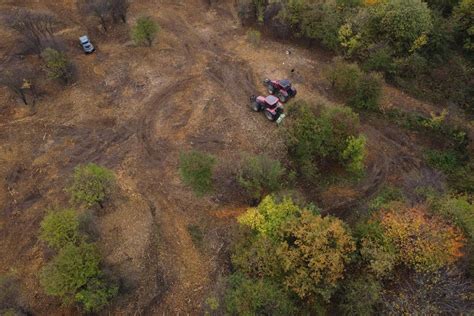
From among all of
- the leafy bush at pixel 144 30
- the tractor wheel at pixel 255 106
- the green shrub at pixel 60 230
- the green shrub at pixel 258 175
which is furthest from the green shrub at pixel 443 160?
the leafy bush at pixel 144 30

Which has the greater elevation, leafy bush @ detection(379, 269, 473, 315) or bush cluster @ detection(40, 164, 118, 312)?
leafy bush @ detection(379, 269, 473, 315)

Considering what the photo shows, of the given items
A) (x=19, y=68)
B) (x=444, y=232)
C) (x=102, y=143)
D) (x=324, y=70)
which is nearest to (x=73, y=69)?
(x=19, y=68)

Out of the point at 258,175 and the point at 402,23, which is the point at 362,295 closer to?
the point at 258,175

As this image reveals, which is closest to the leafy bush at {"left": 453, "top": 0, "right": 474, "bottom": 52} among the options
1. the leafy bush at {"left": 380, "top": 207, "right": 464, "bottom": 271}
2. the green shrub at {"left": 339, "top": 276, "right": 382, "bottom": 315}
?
the leafy bush at {"left": 380, "top": 207, "right": 464, "bottom": 271}

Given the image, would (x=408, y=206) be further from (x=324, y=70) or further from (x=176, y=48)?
(x=176, y=48)

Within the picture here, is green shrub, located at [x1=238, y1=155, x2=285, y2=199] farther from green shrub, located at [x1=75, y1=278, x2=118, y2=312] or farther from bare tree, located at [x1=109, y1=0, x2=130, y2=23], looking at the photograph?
bare tree, located at [x1=109, y1=0, x2=130, y2=23]

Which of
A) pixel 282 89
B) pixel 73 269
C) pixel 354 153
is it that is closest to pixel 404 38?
pixel 282 89
